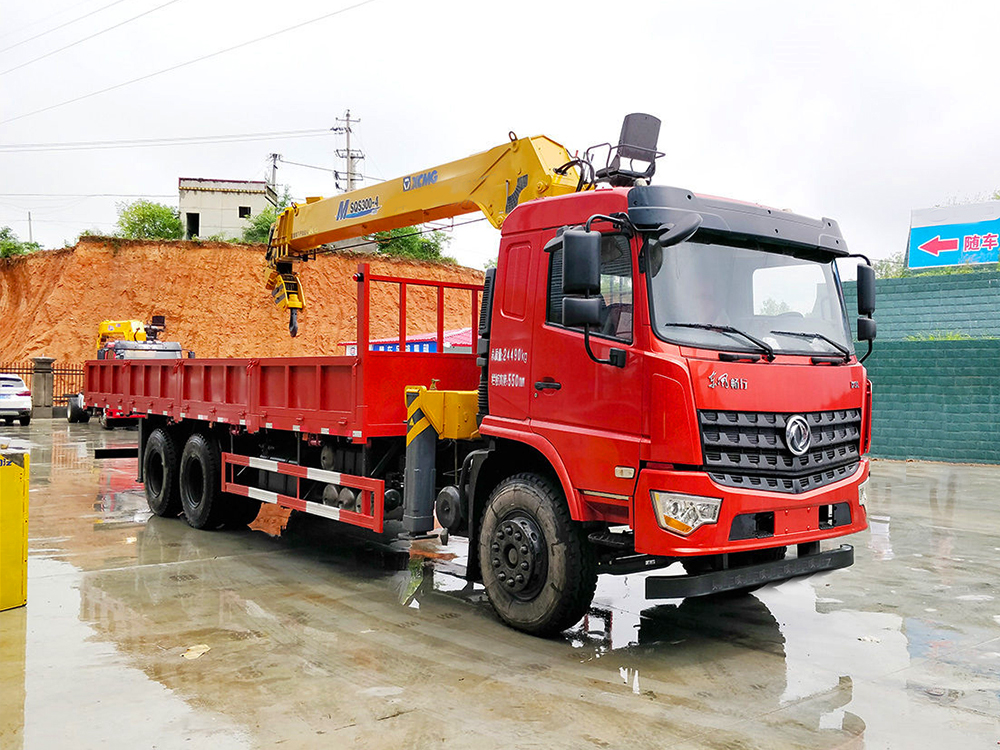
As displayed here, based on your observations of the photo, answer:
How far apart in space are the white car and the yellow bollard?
23.0m

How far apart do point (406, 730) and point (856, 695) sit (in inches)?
102

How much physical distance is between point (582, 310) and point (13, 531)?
458 centimetres

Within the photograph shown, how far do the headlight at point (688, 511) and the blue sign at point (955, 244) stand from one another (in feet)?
78.0

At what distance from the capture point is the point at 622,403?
17.3 ft

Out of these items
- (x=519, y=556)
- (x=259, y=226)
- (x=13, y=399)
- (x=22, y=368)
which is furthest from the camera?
(x=259, y=226)

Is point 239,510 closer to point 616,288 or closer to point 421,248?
point 616,288

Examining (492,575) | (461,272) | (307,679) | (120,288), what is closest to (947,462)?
(492,575)

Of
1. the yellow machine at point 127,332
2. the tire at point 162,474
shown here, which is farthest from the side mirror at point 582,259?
the yellow machine at point 127,332

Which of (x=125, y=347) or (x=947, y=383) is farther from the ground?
(x=125, y=347)

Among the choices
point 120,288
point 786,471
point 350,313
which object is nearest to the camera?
point 786,471

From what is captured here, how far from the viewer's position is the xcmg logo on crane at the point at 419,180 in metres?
8.41

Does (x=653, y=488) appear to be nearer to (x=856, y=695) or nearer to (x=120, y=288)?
(x=856, y=695)

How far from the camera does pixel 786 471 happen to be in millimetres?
5258

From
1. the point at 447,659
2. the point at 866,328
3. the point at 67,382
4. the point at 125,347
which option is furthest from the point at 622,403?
the point at 67,382
